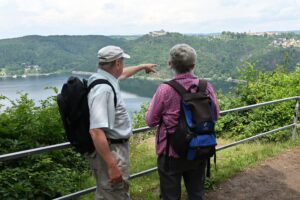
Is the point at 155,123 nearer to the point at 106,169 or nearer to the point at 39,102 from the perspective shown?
the point at 106,169

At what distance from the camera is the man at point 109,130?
240 cm

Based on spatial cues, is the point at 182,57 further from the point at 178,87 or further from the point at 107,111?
the point at 107,111

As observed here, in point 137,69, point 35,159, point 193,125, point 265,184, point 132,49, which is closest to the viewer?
point 193,125

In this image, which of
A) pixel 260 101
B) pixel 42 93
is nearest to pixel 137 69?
pixel 260 101

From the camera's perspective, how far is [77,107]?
2465 millimetres

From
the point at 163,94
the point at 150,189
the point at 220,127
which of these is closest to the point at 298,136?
the point at 220,127

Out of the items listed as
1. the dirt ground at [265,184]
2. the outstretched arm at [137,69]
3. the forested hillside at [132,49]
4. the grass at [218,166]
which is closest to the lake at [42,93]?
the outstretched arm at [137,69]

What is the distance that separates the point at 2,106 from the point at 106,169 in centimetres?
302

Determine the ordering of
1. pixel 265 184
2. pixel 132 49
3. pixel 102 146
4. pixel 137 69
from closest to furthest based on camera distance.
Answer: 1. pixel 102 146
2. pixel 137 69
3. pixel 265 184
4. pixel 132 49

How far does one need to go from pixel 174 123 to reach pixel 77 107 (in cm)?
74

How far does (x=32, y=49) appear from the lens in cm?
8988

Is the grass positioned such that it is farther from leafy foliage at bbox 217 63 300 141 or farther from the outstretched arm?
leafy foliage at bbox 217 63 300 141

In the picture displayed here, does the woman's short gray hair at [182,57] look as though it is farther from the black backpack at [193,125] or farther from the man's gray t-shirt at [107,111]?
the man's gray t-shirt at [107,111]

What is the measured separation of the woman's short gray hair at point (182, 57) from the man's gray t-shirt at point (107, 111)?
476 mm
